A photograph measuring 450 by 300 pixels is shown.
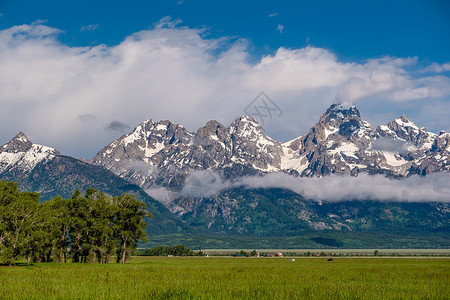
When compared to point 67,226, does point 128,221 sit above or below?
above

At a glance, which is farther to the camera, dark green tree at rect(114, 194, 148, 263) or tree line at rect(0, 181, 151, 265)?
dark green tree at rect(114, 194, 148, 263)

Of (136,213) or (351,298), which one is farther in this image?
(136,213)

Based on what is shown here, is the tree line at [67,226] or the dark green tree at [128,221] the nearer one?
the tree line at [67,226]

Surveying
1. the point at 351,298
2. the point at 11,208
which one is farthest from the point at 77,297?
the point at 11,208

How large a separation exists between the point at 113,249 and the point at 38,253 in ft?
66.2

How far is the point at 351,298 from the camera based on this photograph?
3597 cm

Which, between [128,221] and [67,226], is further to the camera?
[128,221]

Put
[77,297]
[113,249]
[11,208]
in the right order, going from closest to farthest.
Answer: [77,297], [11,208], [113,249]

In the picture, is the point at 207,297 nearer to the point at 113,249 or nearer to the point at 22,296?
the point at 22,296

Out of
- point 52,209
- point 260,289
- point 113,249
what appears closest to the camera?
point 260,289

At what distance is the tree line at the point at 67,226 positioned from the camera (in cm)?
9456

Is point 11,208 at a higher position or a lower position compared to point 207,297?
higher

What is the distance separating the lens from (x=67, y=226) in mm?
120062

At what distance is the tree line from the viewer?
94.6m
